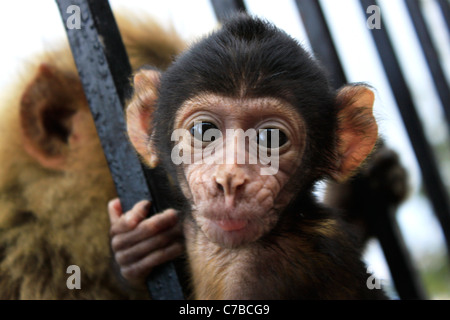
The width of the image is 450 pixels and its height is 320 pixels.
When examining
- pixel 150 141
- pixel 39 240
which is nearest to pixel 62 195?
pixel 39 240

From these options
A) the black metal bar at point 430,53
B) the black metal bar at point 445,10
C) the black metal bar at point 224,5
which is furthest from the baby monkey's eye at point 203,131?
the black metal bar at point 445,10

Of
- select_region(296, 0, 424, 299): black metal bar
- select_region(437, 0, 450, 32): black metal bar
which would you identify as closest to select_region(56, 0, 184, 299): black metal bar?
select_region(296, 0, 424, 299): black metal bar

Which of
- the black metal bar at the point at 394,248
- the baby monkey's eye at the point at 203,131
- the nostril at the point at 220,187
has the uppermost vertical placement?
the baby monkey's eye at the point at 203,131

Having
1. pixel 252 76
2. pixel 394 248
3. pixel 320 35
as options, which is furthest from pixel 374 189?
pixel 252 76

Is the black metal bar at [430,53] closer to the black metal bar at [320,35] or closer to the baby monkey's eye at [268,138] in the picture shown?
the black metal bar at [320,35]

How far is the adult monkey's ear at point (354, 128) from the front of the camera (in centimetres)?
178

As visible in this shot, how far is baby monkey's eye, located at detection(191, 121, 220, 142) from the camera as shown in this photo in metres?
1.56

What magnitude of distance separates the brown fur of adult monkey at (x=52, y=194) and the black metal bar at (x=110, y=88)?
1082 millimetres

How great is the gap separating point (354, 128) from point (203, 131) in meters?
0.62

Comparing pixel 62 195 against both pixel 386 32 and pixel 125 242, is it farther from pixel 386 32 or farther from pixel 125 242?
pixel 386 32

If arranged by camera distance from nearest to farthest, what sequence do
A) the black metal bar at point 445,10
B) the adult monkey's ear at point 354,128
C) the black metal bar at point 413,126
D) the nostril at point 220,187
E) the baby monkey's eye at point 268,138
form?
the nostril at point 220,187 → the baby monkey's eye at point 268,138 → the adult monkey's ear at point 354,128 → the black metal bar at point 413,126 → the black metal bar at point 445,10

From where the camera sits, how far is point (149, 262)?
6.08 feet

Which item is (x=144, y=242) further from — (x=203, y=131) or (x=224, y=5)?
(x=224, y=5)

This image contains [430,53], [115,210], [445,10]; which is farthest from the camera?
[445,10]
